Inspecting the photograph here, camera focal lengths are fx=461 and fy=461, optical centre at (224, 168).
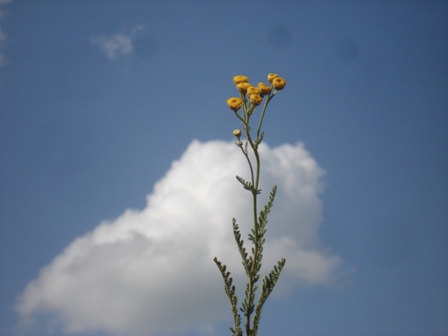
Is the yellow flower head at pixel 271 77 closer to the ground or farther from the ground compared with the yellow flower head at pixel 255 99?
farther from the ground

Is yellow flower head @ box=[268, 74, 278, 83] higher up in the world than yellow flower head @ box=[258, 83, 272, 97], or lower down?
higher up

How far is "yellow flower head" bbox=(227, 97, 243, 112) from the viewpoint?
18.1 ft

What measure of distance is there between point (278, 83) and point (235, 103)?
60 cm

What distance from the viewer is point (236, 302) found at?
5.09 m

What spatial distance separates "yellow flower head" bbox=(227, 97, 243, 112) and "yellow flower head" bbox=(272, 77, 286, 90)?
470mm

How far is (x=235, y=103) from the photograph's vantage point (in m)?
5.52

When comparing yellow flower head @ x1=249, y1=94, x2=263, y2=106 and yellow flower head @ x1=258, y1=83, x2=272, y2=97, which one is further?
yellow flower head @ x1=258, y1=83, x2=272, y2=97

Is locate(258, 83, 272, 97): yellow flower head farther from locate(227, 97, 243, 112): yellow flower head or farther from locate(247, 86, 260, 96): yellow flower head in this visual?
Result: locate(227, 97, 243, 112): yellow flower head

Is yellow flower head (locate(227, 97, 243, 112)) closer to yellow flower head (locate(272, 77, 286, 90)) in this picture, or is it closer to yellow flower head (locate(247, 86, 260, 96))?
yellow flower head (locate(247, 86, 260, 96))

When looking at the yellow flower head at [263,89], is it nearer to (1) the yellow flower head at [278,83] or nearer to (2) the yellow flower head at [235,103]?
(1) the yellow flower head at [278,83]

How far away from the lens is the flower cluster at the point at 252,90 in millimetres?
5476

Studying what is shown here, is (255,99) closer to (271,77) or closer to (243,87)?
(243,87)

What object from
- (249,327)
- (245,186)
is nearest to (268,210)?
(245,186)

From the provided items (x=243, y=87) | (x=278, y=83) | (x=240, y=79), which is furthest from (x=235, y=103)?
(x=278, y=83)
